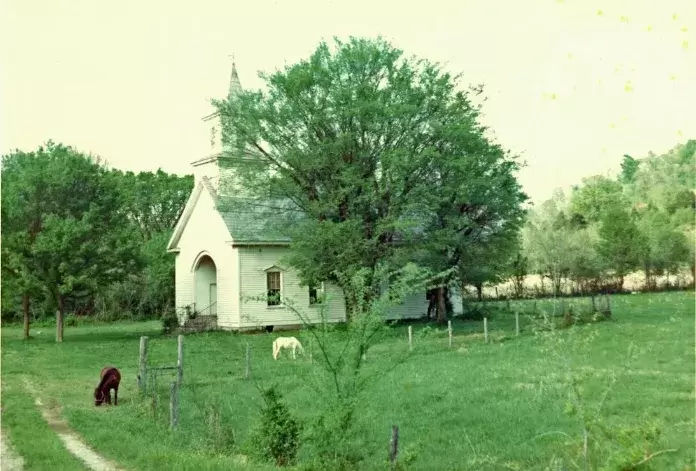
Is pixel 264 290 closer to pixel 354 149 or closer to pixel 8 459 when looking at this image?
pixel 354 149

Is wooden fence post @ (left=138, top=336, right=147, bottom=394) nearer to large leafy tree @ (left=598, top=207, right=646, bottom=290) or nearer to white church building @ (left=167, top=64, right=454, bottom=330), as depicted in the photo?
large leafy tree @ (left=598, top=207, right=646, bottom=290)

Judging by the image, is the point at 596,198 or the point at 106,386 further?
the point at 106,386

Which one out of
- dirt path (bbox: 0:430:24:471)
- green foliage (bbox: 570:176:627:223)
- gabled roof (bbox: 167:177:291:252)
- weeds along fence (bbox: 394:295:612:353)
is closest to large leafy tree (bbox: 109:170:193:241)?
gabled roof (bbox: 167:177:291:252)

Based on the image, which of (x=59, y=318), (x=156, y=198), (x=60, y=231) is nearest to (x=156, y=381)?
(x=60, y=231)

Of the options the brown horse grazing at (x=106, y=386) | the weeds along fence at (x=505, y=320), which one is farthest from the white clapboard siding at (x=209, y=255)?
the brown horse grazing at (x=106, y=386)

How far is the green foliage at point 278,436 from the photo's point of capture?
30.6 feet

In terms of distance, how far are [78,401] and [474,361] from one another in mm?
9534

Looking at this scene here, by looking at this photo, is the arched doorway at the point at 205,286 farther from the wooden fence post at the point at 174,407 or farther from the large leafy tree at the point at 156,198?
the large leafy tree at the point at 156,198

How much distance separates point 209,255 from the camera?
33.0 m

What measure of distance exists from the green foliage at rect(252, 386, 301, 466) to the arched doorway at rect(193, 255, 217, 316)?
24664mm

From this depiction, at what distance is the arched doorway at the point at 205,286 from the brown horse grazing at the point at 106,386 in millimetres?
19057

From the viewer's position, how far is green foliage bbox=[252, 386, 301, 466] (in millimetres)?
9336

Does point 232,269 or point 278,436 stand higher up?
point 232,269

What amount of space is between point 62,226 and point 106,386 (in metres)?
14.7
